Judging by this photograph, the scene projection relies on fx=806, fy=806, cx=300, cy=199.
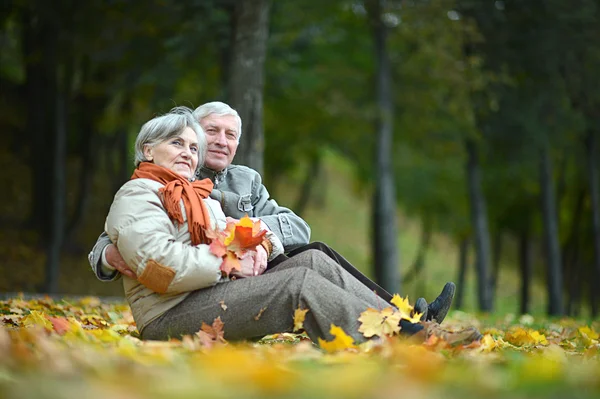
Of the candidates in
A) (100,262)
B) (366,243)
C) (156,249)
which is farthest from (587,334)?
(366,243)

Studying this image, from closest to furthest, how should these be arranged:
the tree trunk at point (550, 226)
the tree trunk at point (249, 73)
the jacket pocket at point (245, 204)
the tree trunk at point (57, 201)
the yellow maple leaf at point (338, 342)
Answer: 1. the yellow maple leaf at point (338, 342)
2. the jacket pocket at point (245, 204)
3. the tree trunk at point (249, 73)
4. the tree trunk at point (57, 201)
5. the tree trunk at point (550, 226)

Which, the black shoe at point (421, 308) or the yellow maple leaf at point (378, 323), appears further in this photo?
the black shoe at point (421, 308)

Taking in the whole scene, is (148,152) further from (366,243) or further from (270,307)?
(366,243)

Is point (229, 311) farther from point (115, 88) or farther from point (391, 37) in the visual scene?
point (391, 37)

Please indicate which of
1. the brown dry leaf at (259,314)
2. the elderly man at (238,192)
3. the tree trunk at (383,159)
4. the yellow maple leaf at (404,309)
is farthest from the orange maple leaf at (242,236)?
the tree trunk at (383,159)

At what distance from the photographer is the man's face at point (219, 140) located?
5068 millimetres

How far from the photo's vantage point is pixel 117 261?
4098 millimetres

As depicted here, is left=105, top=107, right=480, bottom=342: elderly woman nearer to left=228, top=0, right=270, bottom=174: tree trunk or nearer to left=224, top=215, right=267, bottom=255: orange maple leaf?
left=224, top=215, right=267, bottom=255: orange maple leaf

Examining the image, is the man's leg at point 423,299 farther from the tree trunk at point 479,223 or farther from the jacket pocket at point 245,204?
the tree trunk at point 479,223

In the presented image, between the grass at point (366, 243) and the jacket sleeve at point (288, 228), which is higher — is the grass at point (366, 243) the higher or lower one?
the lower one

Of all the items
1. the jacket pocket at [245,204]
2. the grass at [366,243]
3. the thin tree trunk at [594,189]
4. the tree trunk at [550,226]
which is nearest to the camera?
the jacket pocket at [245,204]

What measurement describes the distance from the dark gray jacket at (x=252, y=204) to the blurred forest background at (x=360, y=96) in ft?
12.0

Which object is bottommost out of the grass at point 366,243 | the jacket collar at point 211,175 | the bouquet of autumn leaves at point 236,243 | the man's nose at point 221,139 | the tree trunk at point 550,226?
the grass at point 366,243

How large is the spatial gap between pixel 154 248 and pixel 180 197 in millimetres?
323
